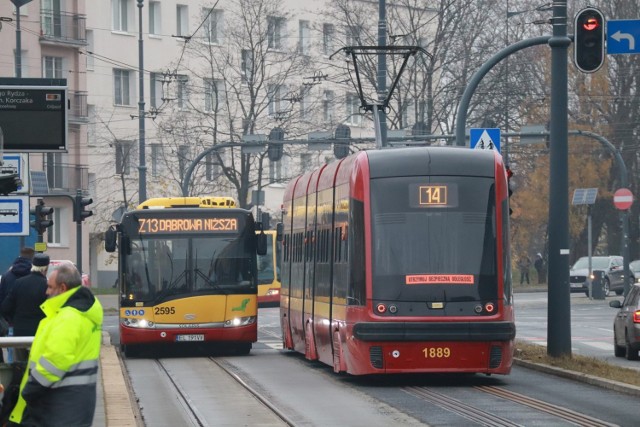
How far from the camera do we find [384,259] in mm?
19953

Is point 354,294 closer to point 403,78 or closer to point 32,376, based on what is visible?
point 32,376

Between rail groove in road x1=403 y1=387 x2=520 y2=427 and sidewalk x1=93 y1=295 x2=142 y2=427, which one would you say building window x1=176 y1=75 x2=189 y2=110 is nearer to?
sidewalk x1=93 y1=295 x2=142 y2=427

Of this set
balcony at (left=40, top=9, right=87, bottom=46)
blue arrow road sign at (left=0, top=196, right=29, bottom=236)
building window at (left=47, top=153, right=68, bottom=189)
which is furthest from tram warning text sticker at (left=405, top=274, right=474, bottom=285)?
building window at (left=47, top=153, right=68, bottom=189)

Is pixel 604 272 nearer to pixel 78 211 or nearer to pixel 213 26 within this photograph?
pixel 213 26

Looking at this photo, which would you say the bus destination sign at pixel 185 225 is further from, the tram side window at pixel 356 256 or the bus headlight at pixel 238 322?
the tram side window at pixel 356 256

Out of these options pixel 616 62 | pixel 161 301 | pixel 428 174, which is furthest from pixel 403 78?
pixel 428 174

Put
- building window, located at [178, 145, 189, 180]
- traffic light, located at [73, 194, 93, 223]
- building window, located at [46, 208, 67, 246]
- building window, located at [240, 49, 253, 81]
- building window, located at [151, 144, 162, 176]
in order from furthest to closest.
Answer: building window, located at [151, 144, 162, 176] < building window, located at [46, 208, 67, 246] < building window, located at [178, 145, 189, 180] < building window, located at [240, 49, 253, 81] < traffic light, located at [73, 194, 93, 223]

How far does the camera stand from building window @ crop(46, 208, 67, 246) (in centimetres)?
6669

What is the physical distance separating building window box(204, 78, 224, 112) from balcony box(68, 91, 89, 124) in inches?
198

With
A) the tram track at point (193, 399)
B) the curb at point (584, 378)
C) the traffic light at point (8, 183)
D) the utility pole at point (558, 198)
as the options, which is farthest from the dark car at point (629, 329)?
the traffic light at point (8, 183)

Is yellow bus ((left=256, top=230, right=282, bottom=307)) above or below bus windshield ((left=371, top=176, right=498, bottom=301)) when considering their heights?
below

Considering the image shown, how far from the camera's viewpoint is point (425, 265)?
19953 millimetres

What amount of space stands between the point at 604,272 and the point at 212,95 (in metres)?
16.5

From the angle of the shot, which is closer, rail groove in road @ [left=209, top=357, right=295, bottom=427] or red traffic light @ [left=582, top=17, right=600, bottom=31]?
rail groove in road @ [left=209, top=357, right=295, bottom=427]
